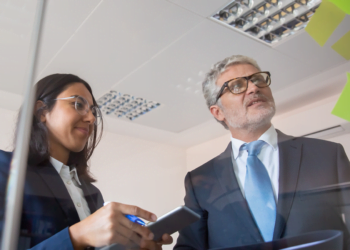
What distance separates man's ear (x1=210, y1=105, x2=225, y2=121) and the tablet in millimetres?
299

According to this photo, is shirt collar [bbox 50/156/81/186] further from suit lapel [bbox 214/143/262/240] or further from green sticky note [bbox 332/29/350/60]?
green sticky note [bbox 332/29/350/60]

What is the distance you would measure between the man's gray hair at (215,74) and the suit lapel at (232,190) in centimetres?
10

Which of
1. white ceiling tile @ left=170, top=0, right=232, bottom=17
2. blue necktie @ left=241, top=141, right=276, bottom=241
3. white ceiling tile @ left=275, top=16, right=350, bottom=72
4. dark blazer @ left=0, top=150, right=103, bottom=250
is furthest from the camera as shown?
white ceiling tile @ left=170, top=0, right=232, bottom=17

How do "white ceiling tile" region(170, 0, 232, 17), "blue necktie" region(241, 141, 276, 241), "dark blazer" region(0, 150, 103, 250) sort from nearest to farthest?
"dark blazer" region(0, 150, 103, 250), "blue necktie" region(241, 141, 276, 241), "white ceiling tile" region(170, 0, 232, 17)

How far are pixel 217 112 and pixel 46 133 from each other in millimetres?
454

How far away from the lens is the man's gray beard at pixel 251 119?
812 millimetres

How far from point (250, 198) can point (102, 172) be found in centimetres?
38

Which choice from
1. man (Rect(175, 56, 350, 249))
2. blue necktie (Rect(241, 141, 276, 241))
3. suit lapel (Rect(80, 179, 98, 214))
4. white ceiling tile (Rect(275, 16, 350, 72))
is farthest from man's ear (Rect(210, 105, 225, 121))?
suit lapel (Rect(80, 179, 98, 214))

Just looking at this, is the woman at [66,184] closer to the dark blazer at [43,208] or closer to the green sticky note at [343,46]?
the dark blazer at [43,208]

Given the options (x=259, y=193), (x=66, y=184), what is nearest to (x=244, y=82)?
(x=259, y=193)

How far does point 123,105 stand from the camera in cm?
95

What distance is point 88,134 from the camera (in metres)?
0.79

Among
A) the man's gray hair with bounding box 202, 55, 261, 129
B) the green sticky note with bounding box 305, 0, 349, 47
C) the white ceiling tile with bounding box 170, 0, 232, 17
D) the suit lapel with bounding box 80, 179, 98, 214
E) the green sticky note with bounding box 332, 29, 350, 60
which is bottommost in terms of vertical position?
the suit lapel with bounding box 80, 179, 98, 214

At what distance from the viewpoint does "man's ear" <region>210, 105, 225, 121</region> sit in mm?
859
